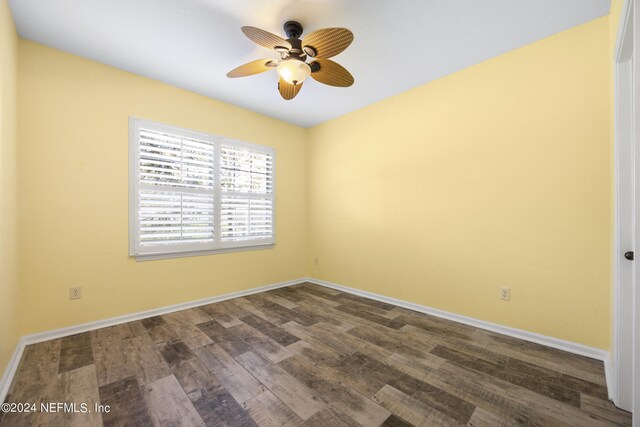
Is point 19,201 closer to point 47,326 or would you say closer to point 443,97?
point 47,326

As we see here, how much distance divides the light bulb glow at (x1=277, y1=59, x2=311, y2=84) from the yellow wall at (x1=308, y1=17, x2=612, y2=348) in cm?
161

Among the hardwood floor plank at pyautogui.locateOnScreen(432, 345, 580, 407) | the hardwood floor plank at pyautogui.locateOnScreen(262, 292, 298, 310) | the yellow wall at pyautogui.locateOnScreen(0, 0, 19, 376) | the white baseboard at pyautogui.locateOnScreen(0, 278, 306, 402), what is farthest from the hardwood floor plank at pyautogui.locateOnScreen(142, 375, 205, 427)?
the hardwood floor plank at pyautogui.locateOnScreen(432, 345, 580, 407)

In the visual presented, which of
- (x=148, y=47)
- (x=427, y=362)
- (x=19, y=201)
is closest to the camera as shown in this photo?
(x=427, y=362)

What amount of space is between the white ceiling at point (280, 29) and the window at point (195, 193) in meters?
0.73

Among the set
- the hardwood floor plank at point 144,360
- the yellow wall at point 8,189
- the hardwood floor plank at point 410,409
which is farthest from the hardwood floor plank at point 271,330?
the yellow wall at point 8,189

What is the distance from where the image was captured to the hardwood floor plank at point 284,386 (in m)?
1.47

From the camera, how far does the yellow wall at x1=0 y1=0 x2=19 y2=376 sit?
167 centimetres

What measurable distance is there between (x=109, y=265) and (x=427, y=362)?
3.01 metres

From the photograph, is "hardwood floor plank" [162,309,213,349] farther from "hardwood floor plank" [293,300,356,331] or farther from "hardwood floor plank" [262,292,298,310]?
"hardwood floor plank" [293,300,356,331]

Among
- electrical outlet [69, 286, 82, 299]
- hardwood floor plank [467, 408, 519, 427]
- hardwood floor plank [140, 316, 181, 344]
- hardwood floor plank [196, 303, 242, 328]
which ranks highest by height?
electrical outlet [69, 286, 82, 299]

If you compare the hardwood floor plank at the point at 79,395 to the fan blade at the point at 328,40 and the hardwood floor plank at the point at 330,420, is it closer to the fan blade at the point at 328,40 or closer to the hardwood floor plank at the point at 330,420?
the hardwood floor plank at the point at 330,420

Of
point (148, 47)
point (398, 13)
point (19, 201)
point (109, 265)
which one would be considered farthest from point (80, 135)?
point (398, 13)

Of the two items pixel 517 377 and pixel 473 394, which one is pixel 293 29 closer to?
pixel 473 394

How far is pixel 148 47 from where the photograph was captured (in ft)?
7.58
